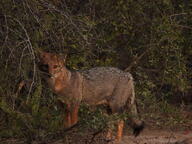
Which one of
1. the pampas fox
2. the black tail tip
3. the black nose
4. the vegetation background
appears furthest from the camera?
the pampas fox

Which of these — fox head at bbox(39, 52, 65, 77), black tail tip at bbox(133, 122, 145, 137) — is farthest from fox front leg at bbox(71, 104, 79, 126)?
black tail tip at bbox(133, 122, 145, 137)

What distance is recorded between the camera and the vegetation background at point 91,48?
21.9 feet

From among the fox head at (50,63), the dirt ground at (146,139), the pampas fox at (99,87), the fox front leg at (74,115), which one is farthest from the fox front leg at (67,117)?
the fox head at (50,63)

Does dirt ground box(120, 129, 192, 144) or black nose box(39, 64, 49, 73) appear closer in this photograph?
black nose box(39, 64, 49, 73)

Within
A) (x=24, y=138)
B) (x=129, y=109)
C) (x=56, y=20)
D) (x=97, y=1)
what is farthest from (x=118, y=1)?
(x=24, y=138)

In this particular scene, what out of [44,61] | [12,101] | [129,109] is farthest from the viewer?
[129,109]

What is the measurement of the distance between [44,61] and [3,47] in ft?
6.03

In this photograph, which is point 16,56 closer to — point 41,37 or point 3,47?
point 3,47

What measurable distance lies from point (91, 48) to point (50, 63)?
0.72 m

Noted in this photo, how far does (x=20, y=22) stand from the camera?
257 inches

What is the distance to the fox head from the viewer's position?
804 centimetres

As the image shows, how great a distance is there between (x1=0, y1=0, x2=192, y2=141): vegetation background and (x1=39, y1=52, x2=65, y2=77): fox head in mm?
97

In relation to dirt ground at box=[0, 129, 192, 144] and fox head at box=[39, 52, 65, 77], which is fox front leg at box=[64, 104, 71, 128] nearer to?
dirt ground at box=[0, 129, 192, 144]

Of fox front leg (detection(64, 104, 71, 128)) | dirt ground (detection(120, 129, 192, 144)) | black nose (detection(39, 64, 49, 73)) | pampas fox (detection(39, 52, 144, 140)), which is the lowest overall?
dirt ground (detection(120, 129, 192, 144))
